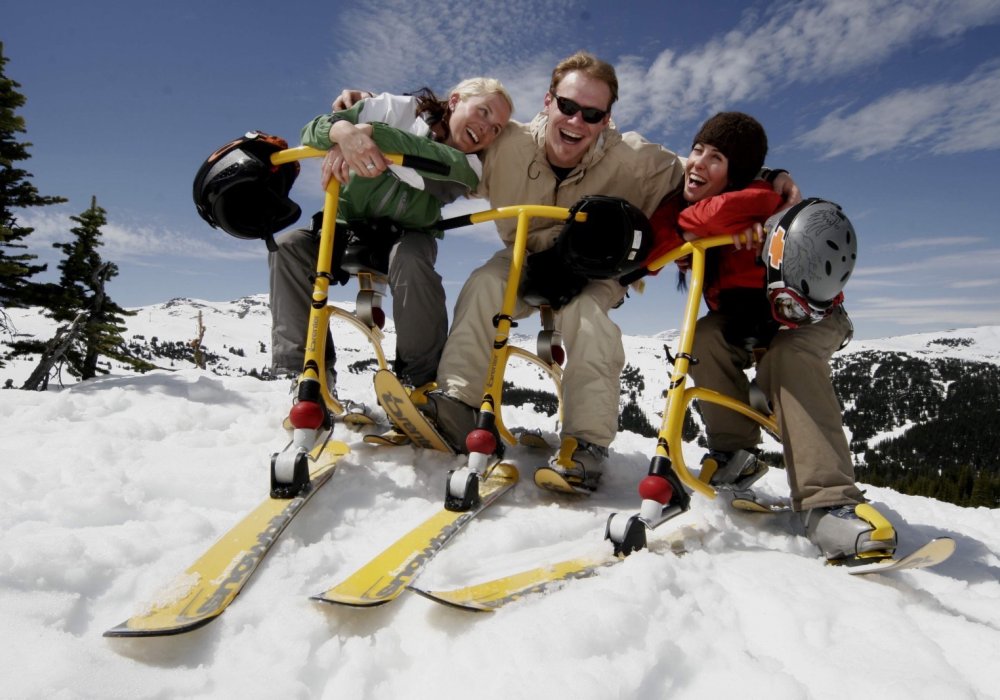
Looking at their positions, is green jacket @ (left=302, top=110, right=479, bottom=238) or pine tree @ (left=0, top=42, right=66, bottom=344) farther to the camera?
pine tree @ (left=0, top=42, right=66, bottom=344)

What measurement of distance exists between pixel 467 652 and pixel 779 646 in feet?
3.68

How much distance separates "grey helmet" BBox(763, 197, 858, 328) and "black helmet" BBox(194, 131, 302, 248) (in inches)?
133

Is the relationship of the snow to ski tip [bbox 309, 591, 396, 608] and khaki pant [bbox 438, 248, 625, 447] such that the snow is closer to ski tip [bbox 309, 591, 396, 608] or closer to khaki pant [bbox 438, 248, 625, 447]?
ski tip [bbox 309, 591, 396, 608]

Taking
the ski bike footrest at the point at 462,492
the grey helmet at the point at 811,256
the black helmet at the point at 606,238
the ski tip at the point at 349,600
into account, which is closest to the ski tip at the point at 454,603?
the ski tip at the point at 349,600

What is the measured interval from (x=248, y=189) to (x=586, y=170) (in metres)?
2.55

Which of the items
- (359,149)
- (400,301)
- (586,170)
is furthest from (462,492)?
(586,170)

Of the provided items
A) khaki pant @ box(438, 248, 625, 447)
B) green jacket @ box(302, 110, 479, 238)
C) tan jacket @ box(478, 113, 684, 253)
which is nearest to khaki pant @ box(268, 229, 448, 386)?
green jacket @ box(302, 110, 479, 238)

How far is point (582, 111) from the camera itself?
3.90 metres

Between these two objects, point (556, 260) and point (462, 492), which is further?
point (556, 260)

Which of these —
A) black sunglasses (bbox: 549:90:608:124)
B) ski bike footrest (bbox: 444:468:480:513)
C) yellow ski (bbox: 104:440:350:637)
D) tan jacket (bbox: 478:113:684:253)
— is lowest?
yellow ski (bbox: 104:440:350:637)

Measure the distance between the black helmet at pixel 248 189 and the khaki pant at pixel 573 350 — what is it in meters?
1.59

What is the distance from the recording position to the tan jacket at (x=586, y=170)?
4.21 metres

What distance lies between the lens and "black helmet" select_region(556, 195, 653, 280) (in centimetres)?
371

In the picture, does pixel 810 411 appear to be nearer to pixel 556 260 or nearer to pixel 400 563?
pixel 556 260
